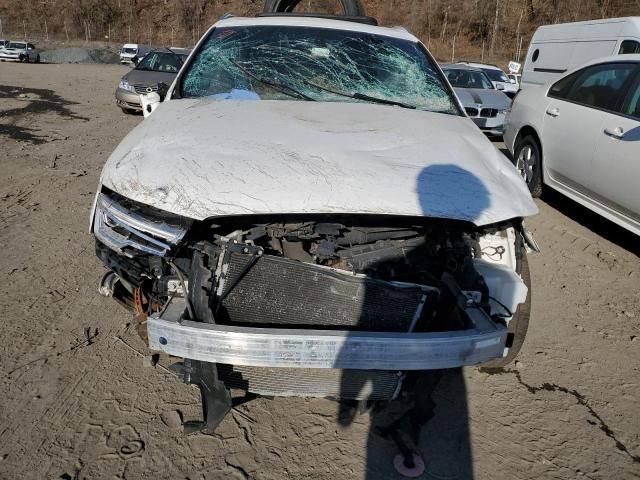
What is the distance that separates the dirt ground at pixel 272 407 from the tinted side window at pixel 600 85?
1847 millimetres

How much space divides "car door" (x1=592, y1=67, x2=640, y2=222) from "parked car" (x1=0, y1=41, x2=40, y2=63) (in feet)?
105

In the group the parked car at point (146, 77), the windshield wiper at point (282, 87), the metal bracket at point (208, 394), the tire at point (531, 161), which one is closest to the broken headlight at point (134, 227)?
the metal bracket at point (208, 394)

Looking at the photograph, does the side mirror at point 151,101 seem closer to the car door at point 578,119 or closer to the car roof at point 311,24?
the car roof at point 311,24

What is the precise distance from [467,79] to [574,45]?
208cm

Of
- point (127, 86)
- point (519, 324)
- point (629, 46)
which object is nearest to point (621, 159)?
point (519, 324)

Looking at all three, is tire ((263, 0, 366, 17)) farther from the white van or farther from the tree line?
the tree line

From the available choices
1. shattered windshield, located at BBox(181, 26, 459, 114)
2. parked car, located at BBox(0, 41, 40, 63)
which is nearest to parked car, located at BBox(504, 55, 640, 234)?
shattered windshield, located at BBox(181, 26, 459, 114)

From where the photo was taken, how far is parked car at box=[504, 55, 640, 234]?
14.3 ft

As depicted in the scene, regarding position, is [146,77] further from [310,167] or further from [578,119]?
[310,167]

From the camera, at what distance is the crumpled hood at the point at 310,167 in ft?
6.65

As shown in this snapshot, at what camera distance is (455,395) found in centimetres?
266

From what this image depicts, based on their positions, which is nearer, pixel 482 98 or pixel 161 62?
pixel 482 98

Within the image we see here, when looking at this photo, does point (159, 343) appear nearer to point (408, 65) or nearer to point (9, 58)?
point (408, 65)

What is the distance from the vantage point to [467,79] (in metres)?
10.5
